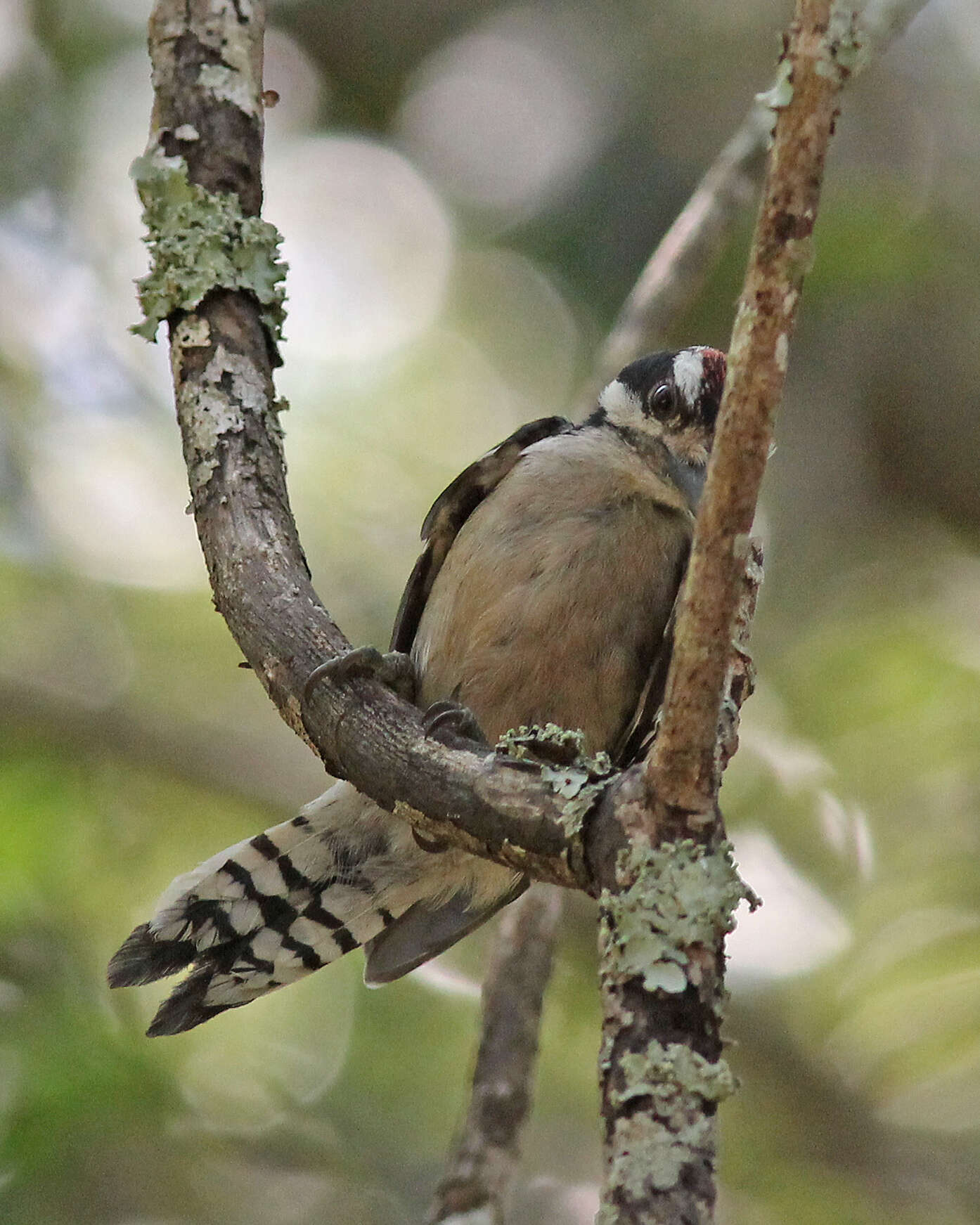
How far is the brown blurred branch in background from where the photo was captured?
11.8 ft

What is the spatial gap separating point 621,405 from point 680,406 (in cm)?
25

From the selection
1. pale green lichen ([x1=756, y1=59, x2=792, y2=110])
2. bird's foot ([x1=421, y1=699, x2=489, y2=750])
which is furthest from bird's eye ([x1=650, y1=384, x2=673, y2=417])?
pale green lichen ([x1=756, y1=59, x2=792, y2=110])

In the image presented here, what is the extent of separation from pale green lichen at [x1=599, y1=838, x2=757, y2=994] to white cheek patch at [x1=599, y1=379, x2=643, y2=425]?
6.74ft

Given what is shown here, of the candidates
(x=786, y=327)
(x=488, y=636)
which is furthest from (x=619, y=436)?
(x=786, y=327)

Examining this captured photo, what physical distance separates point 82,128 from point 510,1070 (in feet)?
17.3

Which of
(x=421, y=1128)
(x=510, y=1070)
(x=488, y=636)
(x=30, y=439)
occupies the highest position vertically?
(x=30, y=439)

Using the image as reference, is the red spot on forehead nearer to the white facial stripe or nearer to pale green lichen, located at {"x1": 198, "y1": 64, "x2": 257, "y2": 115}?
the white facial stripe

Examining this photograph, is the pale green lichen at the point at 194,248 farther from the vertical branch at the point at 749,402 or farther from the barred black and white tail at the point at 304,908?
the vertical branch at the point at 749,402

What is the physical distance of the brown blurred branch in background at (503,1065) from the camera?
3.60m

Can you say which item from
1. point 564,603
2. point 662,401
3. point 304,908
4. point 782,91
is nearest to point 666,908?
point 782,91

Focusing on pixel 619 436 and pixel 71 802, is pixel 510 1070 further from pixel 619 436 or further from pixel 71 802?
pixel 71 802

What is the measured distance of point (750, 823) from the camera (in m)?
5.77

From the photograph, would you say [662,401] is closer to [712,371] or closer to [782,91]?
[712,371]

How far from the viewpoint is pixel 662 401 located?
12.8 feet
